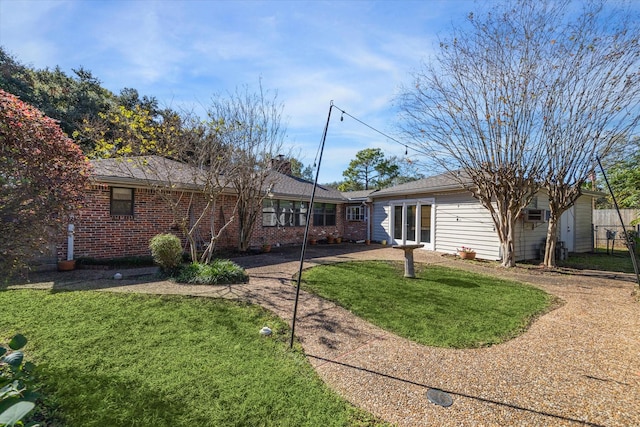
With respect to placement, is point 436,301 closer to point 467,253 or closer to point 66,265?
point 467,253

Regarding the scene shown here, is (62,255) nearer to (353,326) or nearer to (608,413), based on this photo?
(353,326)

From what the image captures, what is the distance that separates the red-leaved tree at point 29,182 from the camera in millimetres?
2562

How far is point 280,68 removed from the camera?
7.86 m

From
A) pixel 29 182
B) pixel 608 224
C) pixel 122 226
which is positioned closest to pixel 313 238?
pixel 122 226

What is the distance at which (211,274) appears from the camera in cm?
630

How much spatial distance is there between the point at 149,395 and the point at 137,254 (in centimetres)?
763

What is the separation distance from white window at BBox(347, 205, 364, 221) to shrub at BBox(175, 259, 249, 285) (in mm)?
9899

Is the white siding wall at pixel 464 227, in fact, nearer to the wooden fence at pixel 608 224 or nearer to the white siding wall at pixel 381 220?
the white siding wall at pixel 381 220

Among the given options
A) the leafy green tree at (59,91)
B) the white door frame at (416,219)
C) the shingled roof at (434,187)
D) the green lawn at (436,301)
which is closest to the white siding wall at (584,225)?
the shingled roof at (434,187)

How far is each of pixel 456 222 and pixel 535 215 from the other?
96.7 inches

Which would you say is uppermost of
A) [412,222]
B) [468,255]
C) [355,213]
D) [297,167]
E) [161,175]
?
[297,167]

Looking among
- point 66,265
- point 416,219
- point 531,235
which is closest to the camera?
point 66,265

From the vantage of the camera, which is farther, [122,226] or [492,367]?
[122,226]

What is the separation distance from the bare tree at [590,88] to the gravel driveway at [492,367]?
176 inches
